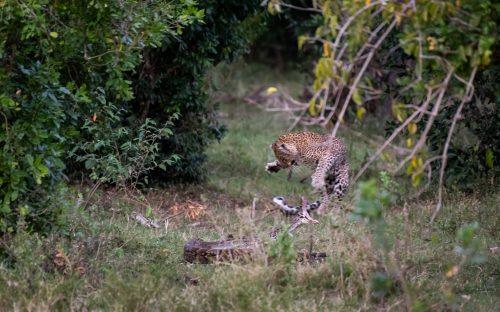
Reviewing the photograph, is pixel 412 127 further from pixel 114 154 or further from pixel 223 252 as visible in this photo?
pixel 114 154

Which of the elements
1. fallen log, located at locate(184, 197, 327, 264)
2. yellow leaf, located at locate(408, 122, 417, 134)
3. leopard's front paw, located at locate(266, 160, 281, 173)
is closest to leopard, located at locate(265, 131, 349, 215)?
leopard's front paw, located at locate(266, 160, 281, 173)

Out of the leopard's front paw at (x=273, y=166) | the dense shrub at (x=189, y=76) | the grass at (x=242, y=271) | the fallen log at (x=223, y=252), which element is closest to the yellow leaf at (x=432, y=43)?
the grass at (x=242, y=271)

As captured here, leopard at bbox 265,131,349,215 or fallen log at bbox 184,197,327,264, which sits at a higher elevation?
fallen log at bbox 184,197,327,264

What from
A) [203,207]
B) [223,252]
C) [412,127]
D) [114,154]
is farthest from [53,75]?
[203,207]

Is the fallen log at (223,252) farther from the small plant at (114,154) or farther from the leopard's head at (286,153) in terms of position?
the leopard's head at (286,153)

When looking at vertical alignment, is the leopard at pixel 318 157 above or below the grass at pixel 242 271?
below

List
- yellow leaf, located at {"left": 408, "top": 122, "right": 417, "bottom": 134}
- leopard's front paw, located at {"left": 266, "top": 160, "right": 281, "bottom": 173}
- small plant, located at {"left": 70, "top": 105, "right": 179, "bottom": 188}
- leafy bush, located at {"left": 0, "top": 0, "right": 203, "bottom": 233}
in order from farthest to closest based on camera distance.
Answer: leopard's front paw, located at {"left": 266, "top": 160, "right": 281, "bottom": 173}, small plant, located at {"left": 70, "top": 105, "right": 179, "bottom": 188}, leafy bush, located at {"left": 0, "top": 0, "right": 203, "bottom": 233}, yellow leaf, located at {"left": 408, "top": 122, "right": 417, "bottom": 134}

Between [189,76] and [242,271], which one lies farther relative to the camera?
[189,76]

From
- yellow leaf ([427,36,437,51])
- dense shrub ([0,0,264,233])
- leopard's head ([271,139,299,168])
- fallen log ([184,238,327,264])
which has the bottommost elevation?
leopard's head ([271,139,299,168])

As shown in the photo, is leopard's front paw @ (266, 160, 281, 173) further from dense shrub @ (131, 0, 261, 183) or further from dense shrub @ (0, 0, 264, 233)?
dense shrub @ (0, 0, 264, 233)

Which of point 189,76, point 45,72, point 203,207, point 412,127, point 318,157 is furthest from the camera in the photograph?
point 189,76

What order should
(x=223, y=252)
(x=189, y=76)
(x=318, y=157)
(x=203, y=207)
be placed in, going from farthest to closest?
(x=189, y=76) → (x=318, y=157) → (x=203, y=207) → (x=223, y=252)

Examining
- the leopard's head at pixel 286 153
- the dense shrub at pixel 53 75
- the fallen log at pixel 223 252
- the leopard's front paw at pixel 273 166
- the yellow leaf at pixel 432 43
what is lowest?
the leopard's front paw at pixel 273 166

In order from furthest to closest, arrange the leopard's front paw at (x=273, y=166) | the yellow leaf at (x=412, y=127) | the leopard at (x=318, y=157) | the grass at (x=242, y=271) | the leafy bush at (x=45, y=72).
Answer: the leopard's front paw at (x=273, y=166), the leopard at (x=318, y=157), the leafy bush at (x=45, y=72), the grass at (x=242, y=271), the yellow leaf at (x=412, y=127)
